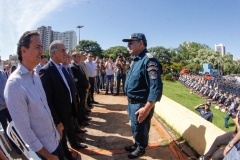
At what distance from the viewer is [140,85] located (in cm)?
284

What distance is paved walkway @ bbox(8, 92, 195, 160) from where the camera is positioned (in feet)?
10.2

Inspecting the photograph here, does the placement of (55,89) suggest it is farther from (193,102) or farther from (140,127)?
(193,102)

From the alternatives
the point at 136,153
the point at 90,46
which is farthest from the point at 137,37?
the point at 90,46

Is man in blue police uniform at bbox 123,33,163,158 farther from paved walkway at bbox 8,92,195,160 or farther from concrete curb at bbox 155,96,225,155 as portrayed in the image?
concrete curb at bbox 155,96,225,155

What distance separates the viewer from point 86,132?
4062 mm

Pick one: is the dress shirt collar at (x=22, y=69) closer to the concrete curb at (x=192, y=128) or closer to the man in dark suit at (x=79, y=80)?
the man in dark suit at (x=79, y=80)

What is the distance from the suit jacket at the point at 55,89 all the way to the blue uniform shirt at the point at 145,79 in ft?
3.53

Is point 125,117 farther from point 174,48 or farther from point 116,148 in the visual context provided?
point 174,48

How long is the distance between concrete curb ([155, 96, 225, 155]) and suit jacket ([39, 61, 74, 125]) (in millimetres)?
2399

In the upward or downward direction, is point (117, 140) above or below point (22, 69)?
below

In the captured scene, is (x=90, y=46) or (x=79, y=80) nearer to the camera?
(x=79, y=80)

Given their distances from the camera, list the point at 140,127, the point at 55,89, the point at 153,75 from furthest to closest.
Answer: the point at 140,127 → the point at 153,75 → the point at 55,89

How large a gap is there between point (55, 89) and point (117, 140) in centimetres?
197

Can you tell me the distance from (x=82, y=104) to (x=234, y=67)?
69522mm
